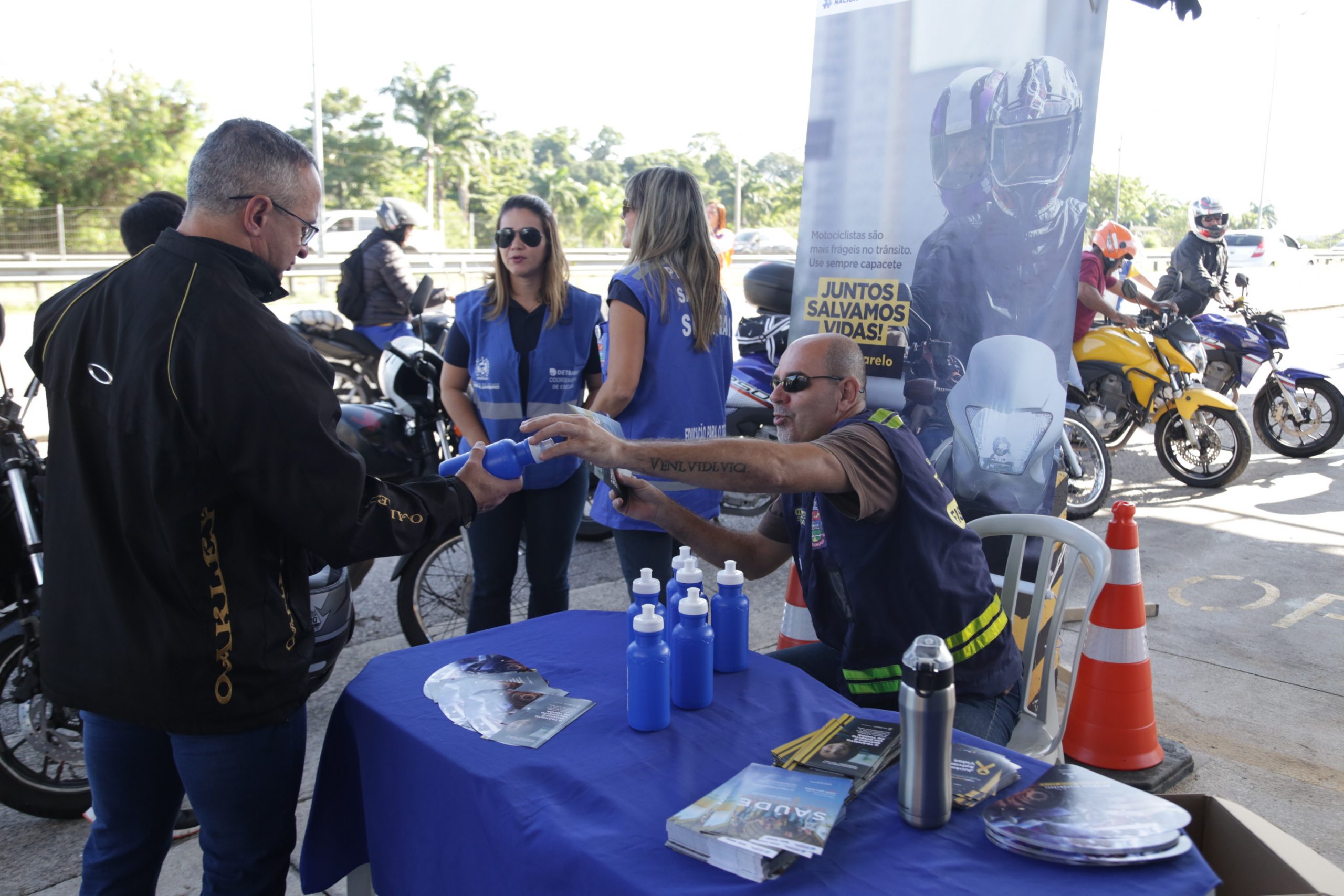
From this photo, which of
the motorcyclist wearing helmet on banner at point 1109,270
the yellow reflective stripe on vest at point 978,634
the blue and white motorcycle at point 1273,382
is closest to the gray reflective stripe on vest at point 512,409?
the yellow reflective stripe on vest at point 978,634

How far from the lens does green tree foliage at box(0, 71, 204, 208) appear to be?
98.2 feet

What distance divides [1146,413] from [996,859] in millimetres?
6619

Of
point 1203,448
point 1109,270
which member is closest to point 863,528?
point 1203,448

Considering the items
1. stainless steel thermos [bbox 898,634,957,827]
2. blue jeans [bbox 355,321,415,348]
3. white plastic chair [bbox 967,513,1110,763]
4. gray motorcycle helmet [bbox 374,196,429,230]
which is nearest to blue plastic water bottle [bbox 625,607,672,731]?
stainless steel thermos [bbox 898,634,957,827]

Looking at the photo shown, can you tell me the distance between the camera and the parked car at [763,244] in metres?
36.3

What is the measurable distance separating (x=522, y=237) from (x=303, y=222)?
1.56 metres

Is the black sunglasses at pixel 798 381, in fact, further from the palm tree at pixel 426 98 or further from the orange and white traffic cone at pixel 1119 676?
the palm tree at pixel 426 98

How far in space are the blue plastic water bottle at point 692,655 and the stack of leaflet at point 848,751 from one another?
22cm

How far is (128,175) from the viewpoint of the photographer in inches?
1248

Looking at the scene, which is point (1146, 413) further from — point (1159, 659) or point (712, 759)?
point (712, 759)

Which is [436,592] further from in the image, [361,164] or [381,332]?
[361,164]

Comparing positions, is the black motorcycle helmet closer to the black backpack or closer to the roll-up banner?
the roll-up banner

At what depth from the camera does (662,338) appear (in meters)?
3.25

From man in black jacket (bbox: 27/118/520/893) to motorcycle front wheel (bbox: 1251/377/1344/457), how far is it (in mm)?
8529
